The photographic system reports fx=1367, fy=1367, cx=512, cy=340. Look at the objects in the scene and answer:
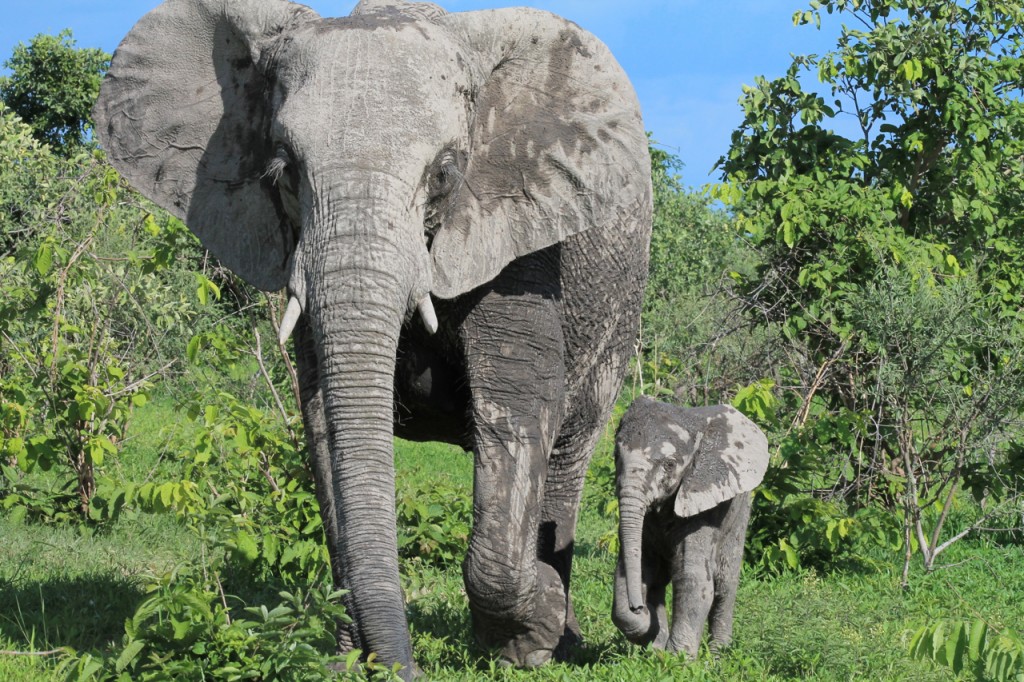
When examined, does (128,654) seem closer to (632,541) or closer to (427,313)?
(427,313)

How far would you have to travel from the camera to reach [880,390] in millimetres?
8828

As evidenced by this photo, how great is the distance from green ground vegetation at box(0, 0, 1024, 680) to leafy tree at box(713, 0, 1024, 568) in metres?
0.03

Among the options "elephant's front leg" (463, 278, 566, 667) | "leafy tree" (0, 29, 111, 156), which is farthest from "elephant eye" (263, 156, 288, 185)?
"leafy tree" (0, 29, 111, 156)

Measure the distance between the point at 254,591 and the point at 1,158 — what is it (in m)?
8.29

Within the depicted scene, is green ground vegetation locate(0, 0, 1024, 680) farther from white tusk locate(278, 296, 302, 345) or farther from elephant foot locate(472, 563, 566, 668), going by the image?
white tusk locate(278, 296, 302, 345)

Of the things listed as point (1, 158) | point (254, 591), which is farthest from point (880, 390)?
point (1, 158)

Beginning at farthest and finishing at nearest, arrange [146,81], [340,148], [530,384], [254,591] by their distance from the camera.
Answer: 1. [254,591]
2. [146,81]
3. [530,384]
4. [340,148]

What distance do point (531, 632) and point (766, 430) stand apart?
3.53 m

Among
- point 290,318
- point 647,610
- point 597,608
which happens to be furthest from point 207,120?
point 597,608

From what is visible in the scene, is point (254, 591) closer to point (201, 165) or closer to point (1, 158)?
point (201, 165)

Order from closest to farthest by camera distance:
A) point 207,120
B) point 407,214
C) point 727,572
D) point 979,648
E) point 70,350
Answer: point 979,648 < point 407,214 < point 207,120 < point 727,572 < point 70,350

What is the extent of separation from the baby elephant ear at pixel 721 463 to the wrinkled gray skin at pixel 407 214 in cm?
65

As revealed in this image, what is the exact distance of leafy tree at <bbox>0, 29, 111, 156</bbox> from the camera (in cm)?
2714

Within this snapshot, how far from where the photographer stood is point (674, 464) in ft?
19.1
